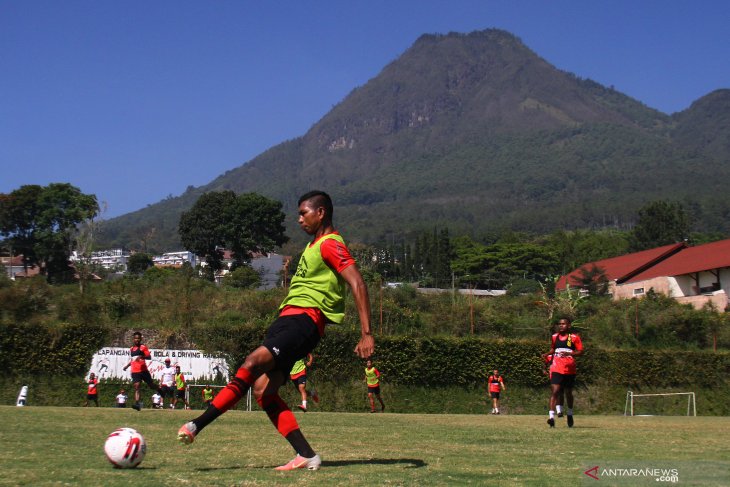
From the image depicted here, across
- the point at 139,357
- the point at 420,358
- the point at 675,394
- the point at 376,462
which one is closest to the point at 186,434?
the point at 376,462

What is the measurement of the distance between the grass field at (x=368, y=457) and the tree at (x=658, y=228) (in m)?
115

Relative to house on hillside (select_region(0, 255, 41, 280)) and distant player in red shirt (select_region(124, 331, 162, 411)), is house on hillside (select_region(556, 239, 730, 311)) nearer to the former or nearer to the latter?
distant player in red shirt (select_region(124, 331, 162, 411))

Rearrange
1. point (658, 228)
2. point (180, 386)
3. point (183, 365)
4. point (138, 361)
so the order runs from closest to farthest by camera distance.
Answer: point (138, 361), point (180, 386), point (183, 365), point (658, 228)

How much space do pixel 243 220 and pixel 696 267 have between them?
1922 inches

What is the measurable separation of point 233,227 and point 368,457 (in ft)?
276

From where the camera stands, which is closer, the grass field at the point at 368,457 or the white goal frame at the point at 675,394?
the grass field at the point at 368,457

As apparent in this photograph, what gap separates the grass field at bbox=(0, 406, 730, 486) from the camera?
21.1 feet

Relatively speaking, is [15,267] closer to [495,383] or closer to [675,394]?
[495,383]

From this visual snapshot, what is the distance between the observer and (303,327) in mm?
6984

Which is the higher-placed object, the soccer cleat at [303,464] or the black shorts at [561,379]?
the black shorts at [561,379]

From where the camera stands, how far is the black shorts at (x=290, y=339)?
6918 millimetres

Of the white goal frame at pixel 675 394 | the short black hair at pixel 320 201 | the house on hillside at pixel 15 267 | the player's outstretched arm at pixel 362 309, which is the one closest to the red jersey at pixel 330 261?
the player's outstretched arm at pixel 362 309

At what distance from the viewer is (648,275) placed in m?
68.6

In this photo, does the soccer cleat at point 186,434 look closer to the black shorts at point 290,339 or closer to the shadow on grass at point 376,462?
the shadow on grass at point 376,462
